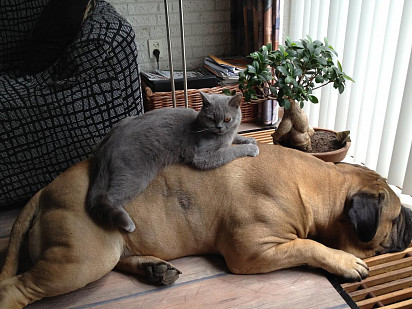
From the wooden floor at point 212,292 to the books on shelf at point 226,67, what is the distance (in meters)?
1.76

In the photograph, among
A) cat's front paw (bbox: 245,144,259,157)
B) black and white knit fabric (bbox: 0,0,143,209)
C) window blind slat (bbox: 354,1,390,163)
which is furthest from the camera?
window blind slat (bbox: 354,1,390,163)

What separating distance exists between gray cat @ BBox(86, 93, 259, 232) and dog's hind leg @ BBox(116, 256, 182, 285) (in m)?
0.16

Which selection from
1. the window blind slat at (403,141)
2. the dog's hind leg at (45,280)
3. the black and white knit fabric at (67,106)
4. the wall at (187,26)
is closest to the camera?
the dog's hind leg at (45,280)

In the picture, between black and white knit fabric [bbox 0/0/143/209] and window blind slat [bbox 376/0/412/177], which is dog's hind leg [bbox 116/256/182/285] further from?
window blind slat [bbox 376/0/412/177]

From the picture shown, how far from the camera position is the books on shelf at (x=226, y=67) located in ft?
9.87

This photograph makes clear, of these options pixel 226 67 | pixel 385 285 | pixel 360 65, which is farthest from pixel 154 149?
pixel 226 67

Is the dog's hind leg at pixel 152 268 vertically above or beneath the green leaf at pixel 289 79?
beneath

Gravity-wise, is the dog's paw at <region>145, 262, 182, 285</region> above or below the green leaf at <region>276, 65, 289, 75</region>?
below

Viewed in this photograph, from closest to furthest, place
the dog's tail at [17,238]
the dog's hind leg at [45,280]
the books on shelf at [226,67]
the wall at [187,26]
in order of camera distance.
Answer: the dog's hind leg at [45,280]
the dog's tail at [17,238]
the books on shelf at [226,67]
the wall at [187,26]

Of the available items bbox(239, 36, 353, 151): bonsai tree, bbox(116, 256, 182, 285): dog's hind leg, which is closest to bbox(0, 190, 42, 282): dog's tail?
bbox(116, 256, 182, 285): dog's hind leg

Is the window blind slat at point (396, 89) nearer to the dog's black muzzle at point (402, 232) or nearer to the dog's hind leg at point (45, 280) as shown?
the dog's black muzzle at point (402, 232)

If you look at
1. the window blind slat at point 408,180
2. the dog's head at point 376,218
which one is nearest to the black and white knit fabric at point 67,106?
the dog's head at point 376,218

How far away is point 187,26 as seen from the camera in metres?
3.41

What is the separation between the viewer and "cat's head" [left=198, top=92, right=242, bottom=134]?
1399 millimetres
